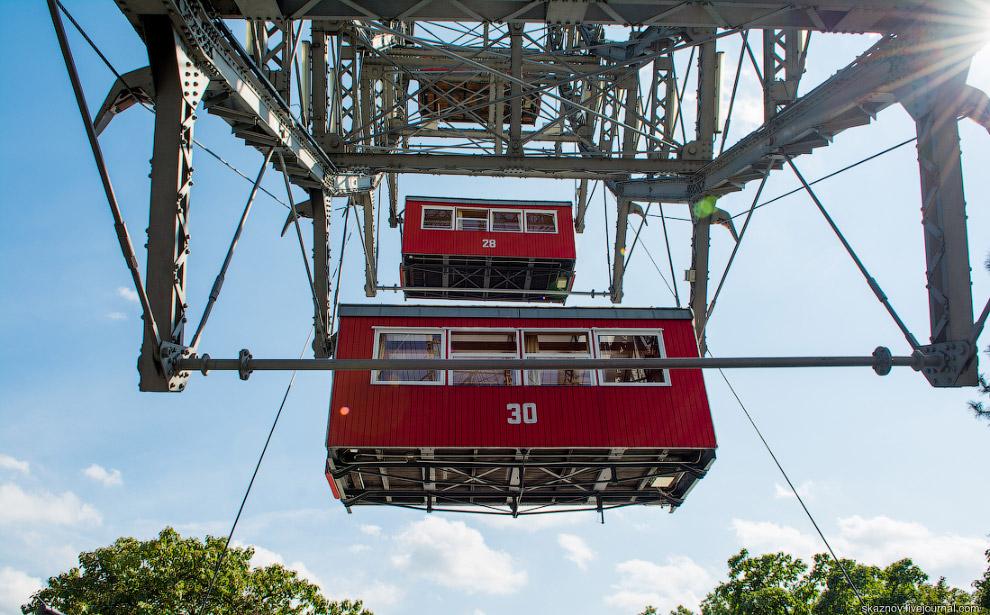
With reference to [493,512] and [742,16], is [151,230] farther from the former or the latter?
[493,512]

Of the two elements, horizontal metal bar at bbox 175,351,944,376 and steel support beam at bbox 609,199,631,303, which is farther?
steel support beam at bbox 609,199,631,303

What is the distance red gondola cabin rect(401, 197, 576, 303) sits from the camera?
18.7m

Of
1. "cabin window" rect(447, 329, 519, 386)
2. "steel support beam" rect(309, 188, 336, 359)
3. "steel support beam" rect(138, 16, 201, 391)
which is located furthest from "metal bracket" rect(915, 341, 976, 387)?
"steel support beam" rect(309, 188, 336, 359)

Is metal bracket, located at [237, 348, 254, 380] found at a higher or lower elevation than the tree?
lower

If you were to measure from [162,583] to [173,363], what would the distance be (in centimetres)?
2390

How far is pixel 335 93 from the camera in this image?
474 inches

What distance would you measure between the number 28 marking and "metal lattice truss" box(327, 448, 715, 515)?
53 cm

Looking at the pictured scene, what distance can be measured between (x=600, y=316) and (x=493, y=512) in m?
4.68

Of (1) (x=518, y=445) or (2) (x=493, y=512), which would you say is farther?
(2) (x=493, y=512)

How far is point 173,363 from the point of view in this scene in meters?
6.16

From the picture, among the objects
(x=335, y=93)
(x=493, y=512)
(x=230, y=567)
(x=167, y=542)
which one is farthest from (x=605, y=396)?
(x=167, y=542)

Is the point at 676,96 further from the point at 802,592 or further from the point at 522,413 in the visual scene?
the point at 802,592

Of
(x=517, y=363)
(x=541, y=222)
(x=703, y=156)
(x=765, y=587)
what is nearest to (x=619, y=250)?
(x=541, y=222)

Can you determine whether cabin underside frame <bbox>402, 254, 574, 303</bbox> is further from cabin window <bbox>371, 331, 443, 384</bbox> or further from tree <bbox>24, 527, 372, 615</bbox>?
tree <bbox>24, 527, 372, 615</bbox>
